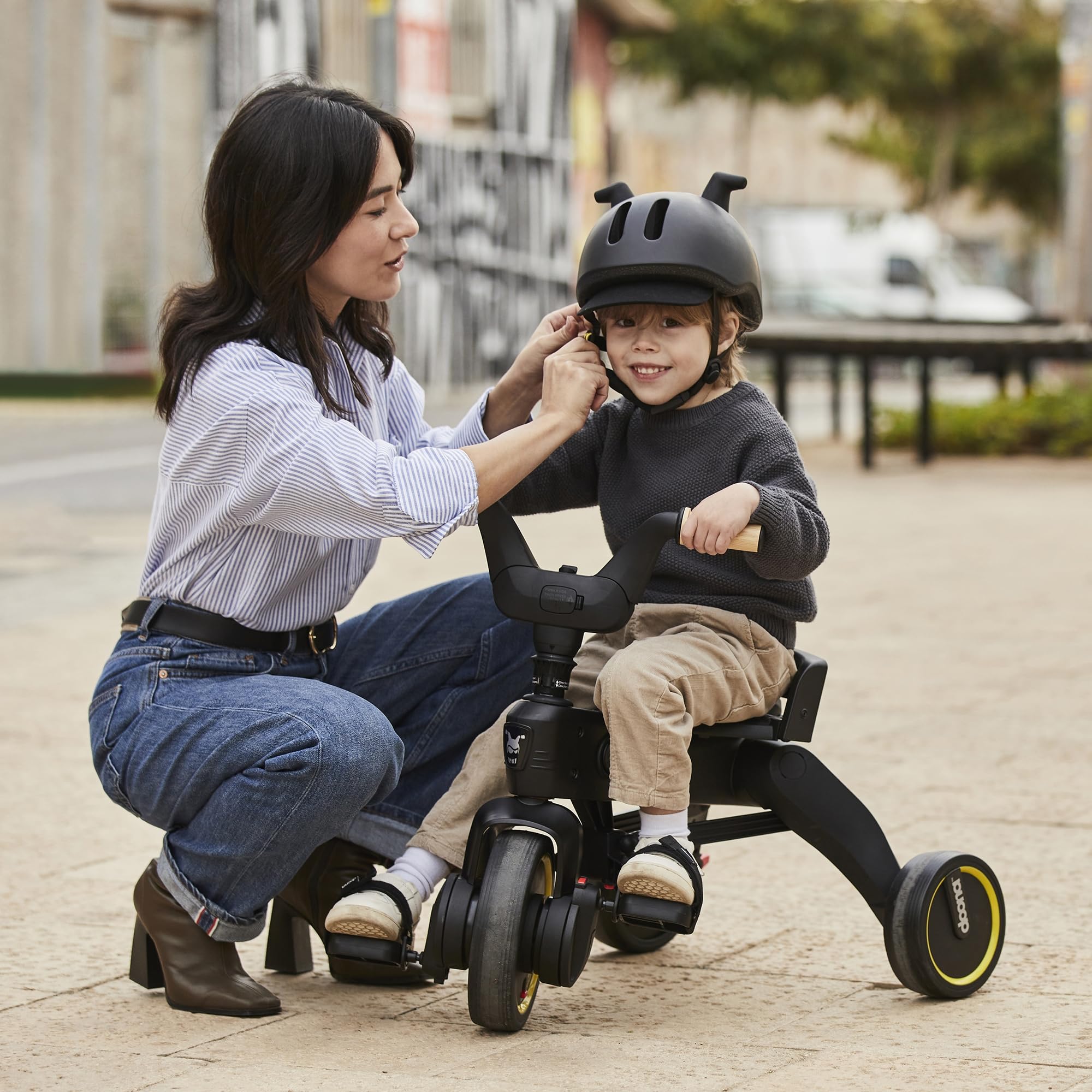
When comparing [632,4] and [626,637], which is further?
[632,4]

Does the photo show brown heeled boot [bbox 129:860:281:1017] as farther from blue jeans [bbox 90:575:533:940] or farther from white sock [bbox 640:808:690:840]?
white sock [bbox 640:808:690:840]

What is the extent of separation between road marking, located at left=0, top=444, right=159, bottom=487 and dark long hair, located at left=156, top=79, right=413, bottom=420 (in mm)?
7953

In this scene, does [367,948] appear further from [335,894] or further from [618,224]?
[618,224]

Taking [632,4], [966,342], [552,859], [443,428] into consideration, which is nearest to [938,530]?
[966,342]

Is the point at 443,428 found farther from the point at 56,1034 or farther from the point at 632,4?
the point at 632,4

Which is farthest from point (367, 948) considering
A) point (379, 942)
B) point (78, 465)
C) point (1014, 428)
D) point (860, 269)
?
point (860, 269)

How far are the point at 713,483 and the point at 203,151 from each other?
13823 millimetres

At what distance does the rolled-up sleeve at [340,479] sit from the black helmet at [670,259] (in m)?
0.36

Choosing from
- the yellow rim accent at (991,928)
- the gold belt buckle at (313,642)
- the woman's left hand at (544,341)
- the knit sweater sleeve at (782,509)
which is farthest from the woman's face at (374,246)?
the yellow rim accent at (991,928)

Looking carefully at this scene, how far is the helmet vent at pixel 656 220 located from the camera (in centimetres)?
304

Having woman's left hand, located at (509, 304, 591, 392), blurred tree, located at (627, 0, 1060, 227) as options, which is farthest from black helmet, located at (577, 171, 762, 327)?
blurred tree, located at (627, 0, 1060, 227)

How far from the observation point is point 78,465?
12.0 metres

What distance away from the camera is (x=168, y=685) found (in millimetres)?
3205

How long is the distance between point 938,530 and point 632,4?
16.4 meters
